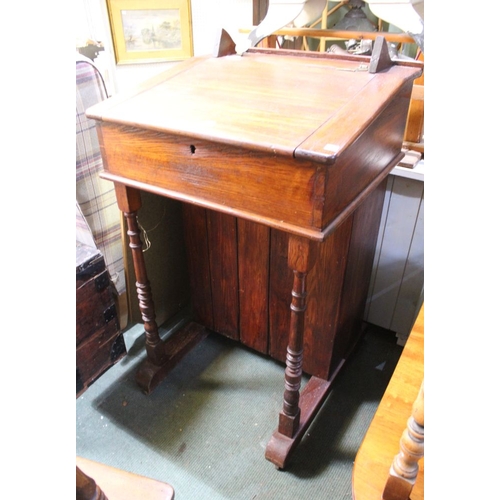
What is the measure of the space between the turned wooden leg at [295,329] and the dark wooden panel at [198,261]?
506 mm

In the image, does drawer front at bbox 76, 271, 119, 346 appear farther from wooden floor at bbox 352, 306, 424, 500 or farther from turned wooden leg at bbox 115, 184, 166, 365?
wooden floor at bbox 352, 306, 424, 500

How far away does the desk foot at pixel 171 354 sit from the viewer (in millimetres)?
1519

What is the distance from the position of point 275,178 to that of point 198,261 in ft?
2.65

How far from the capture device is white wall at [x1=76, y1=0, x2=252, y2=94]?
1.42 meters

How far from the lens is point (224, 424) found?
4.63 ft

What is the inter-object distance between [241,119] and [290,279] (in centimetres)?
63

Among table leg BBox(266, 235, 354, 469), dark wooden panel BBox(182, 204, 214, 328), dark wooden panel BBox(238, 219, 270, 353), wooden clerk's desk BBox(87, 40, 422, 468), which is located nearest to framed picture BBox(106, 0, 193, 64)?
wooden clerk's desk BBox(87, 40, 422, 468)

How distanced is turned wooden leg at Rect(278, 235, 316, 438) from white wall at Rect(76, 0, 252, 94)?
0.80 m

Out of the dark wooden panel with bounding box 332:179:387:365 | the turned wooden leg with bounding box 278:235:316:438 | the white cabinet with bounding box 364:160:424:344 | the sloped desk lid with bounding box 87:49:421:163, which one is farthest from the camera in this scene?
the white cabinet with bounding box 364:160:424:344

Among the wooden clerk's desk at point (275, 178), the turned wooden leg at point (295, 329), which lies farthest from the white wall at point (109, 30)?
the turned wooden leg at point (295, 329)

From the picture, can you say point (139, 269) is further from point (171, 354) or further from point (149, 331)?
point (171, 354)
